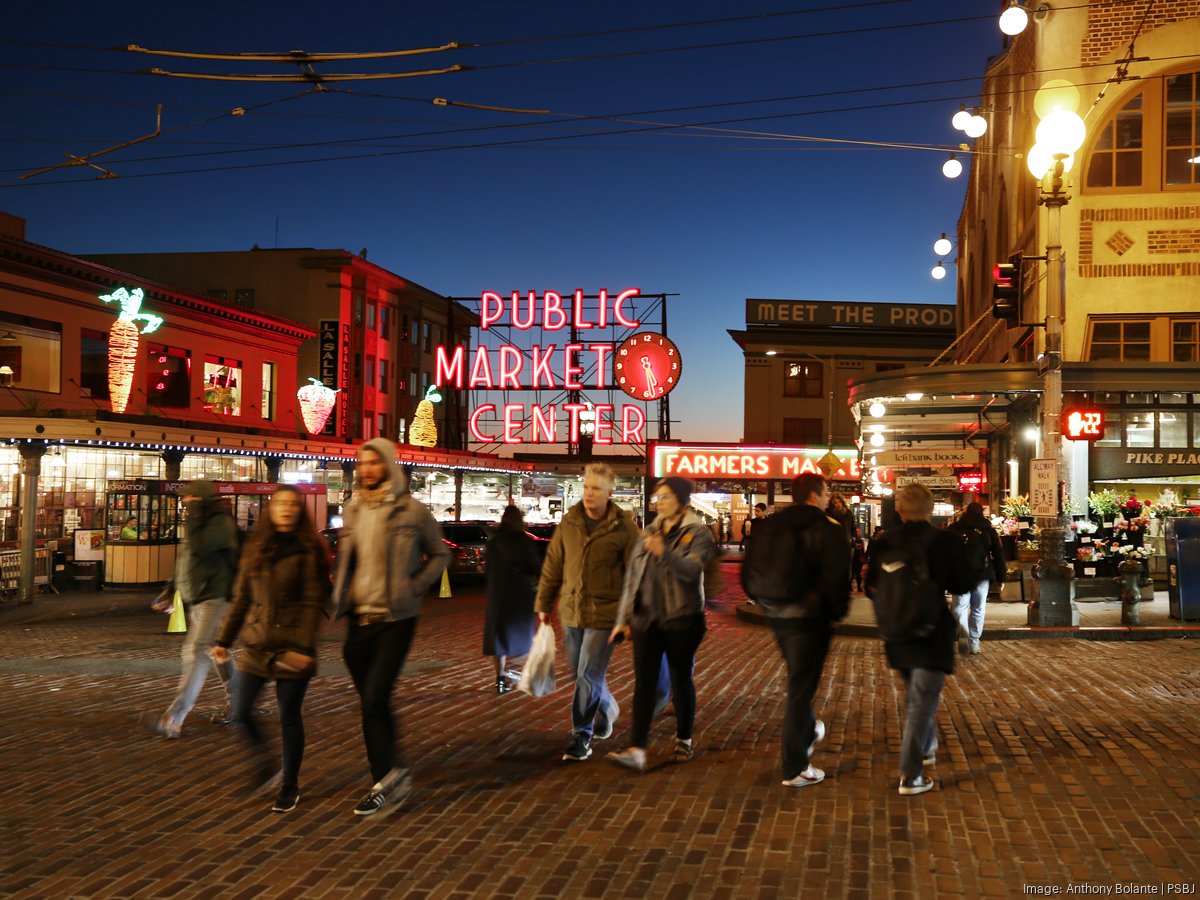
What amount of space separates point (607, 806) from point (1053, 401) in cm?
1179

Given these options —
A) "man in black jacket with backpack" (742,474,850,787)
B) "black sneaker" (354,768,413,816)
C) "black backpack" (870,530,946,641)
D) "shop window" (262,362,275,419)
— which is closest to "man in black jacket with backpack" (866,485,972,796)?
"black backpack" (870,530,946,641)

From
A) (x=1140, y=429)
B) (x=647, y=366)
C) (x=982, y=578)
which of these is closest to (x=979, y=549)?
(x=982, y=578)

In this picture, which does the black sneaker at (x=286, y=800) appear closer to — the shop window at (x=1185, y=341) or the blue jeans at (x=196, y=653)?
the blue jeans at (x=196, y=653)

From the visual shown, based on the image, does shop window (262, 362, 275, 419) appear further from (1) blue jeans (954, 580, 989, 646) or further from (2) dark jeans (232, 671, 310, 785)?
(2) dark jeans (232, 671, 310, 785)

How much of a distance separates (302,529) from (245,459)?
27.7m

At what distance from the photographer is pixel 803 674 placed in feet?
21.8

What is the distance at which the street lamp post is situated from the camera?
50.8ft

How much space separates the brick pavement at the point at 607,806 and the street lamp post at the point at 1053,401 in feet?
16.6

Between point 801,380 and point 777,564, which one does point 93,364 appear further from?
point 801,380

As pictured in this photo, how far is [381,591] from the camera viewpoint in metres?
6.23

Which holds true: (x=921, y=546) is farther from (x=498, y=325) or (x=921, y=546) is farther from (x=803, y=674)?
(x=498, y=325)

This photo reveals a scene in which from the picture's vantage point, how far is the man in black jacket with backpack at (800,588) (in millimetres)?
6543

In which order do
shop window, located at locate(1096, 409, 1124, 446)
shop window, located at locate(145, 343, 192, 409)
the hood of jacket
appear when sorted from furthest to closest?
1. shop window, located at locate(145, 343, 192, 409)
2. shop window, located at locate(1096, 409, 1124, 446)
3. the hood of jacket

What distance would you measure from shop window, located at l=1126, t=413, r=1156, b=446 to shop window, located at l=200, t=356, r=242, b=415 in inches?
990
